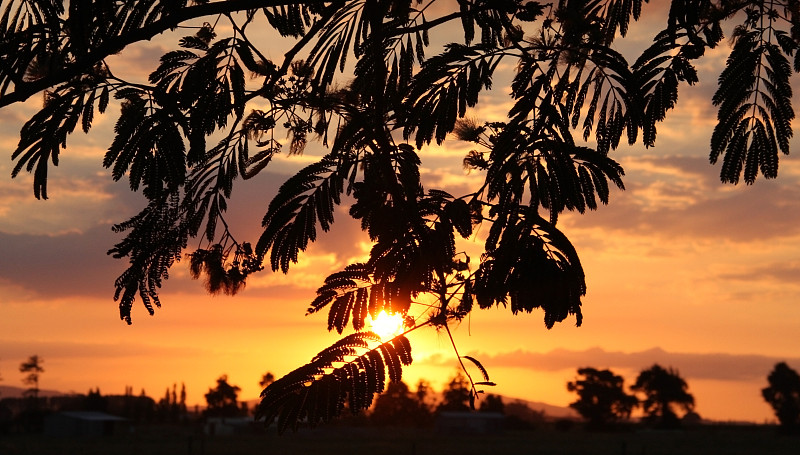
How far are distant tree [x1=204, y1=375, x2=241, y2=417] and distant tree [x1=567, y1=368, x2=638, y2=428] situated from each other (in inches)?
1606

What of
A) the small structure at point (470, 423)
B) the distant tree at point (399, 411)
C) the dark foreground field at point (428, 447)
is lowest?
the dark foreground field at point (428, 447)

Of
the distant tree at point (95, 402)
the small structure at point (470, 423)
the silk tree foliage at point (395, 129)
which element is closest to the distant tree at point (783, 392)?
the small structure at point (470, 423)

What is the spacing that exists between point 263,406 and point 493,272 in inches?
53.0

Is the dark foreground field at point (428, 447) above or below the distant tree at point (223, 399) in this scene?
below

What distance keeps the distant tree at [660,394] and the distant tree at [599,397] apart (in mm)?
6507

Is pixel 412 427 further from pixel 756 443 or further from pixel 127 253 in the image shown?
pixel 127 253

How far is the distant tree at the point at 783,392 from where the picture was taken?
11075 centimetres

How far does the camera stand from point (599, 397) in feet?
350

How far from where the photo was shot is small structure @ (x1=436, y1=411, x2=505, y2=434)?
98.2 meters

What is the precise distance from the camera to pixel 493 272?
518 centimetres

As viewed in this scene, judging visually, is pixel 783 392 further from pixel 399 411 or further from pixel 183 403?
pixel 183 403

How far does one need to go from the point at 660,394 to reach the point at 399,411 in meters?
32.0

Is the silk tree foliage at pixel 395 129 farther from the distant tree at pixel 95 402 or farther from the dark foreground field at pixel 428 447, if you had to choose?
the distant tree at pixel 95 402

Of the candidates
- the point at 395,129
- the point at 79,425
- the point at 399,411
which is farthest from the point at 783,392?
the point at 395,129
